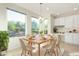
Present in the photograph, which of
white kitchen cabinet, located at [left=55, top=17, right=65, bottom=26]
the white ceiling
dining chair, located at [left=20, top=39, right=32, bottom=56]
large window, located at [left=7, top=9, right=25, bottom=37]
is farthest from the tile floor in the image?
the white ceiling

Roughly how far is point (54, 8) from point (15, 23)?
87cm

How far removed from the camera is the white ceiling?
2.66m

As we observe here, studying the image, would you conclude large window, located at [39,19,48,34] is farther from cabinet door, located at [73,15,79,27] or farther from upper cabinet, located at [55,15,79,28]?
cabinet door, located at [73,15,79,27]

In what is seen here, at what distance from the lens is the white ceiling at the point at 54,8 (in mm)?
2656

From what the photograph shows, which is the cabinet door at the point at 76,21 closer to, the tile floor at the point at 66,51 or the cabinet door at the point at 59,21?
the cabinet door at the point at 59,21

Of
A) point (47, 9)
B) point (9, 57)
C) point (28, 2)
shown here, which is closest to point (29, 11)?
point (28, 2)

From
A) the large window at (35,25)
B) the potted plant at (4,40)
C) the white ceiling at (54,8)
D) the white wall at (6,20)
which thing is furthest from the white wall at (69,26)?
the potted plant at (4,40)

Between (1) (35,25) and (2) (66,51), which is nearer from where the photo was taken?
(2) (66,51)

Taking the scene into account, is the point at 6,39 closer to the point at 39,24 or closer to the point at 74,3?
the point at 39,24

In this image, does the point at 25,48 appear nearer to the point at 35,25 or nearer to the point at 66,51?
the point at 35,25

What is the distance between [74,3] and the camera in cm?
262

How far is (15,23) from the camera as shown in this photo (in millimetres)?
2789

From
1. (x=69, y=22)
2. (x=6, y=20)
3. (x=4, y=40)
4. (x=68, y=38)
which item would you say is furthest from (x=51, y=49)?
(x=6, y=20)

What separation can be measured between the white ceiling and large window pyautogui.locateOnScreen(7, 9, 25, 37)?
24 centimetres
